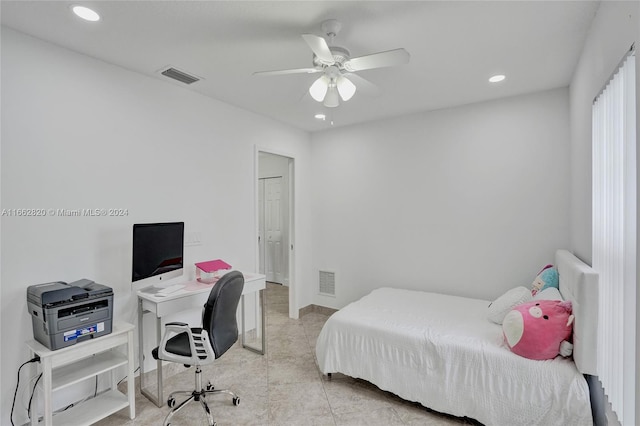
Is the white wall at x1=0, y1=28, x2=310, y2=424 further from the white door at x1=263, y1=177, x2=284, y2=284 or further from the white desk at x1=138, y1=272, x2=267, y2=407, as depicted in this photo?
the white door at x1=263, y1=177, x2=284, y2=284

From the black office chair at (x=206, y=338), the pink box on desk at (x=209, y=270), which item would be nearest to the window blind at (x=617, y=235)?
the black office chair at (x=206, y=338)

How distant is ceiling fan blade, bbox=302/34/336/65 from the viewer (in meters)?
1.61

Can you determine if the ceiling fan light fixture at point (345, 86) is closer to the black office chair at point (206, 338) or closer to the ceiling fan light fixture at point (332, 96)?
the ceiling fan light fixture at point (332, 96)

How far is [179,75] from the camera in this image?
2.70 meters

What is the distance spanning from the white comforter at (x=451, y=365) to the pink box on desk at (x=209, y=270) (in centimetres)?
117

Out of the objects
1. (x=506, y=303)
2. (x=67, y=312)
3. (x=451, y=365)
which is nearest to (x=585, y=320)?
(x=506, y=303)

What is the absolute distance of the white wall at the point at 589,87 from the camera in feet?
4.59

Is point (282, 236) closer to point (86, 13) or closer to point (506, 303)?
point (506, 303)

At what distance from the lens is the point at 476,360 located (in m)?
2.15

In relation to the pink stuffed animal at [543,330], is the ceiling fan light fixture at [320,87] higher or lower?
higher

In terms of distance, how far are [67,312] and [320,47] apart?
221 centimetres

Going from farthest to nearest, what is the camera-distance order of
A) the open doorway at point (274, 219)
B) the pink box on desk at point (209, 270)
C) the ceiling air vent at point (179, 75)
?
the open doorway at point (274, 219) → the pink box on desk at point (209, 270) → the ceiling air vent at point (179, 75)

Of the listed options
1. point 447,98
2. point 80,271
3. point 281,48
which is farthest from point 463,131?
point 80,271

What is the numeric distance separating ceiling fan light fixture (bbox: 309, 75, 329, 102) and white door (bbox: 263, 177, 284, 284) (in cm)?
405
